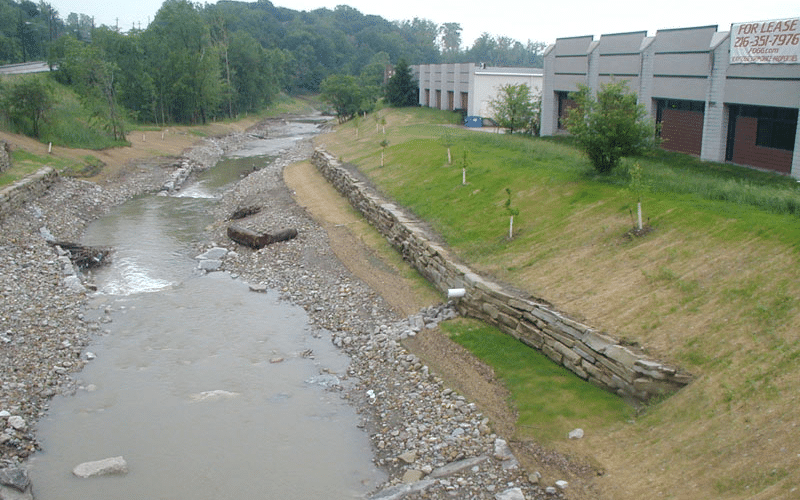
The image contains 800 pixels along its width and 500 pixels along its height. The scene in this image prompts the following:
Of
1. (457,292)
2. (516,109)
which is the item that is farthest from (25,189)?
(516,109)

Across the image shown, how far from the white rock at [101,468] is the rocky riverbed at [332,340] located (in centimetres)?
101

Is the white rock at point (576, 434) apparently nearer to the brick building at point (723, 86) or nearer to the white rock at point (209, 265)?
the brick building at point (723, 86)

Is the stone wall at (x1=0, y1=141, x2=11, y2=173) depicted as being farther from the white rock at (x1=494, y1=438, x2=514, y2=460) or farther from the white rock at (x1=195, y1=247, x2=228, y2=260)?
the white rock at (x1=494, y1=438, x2=514, y2=460)

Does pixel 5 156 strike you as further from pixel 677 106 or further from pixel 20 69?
pixel 20 69

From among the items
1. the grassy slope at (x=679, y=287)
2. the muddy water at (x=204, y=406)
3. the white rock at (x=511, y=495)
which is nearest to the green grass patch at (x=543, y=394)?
the grassy slope at (x=679, y=287)

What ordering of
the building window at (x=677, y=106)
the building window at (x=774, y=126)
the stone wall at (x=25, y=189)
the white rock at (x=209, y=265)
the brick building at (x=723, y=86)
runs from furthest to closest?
the stone wall at (x=25, y=189), the building window at (x=677, y=106), the white rock at (x=209, y=265), the building window at (x=774, y=126), the brick building at (x=723, y=86)

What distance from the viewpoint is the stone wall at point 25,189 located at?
2855 centimetres

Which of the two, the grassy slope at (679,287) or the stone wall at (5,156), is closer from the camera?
the grassy slope at (679,287)

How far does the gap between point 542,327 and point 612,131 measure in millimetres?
8309

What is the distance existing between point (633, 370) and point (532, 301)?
12.3 ft

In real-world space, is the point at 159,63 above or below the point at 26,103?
above

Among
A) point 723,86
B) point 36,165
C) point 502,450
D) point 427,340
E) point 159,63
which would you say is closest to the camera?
point 502,450

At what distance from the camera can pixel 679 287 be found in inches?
522

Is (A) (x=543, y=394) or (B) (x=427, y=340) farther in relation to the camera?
(B) (x=427, y=340)
